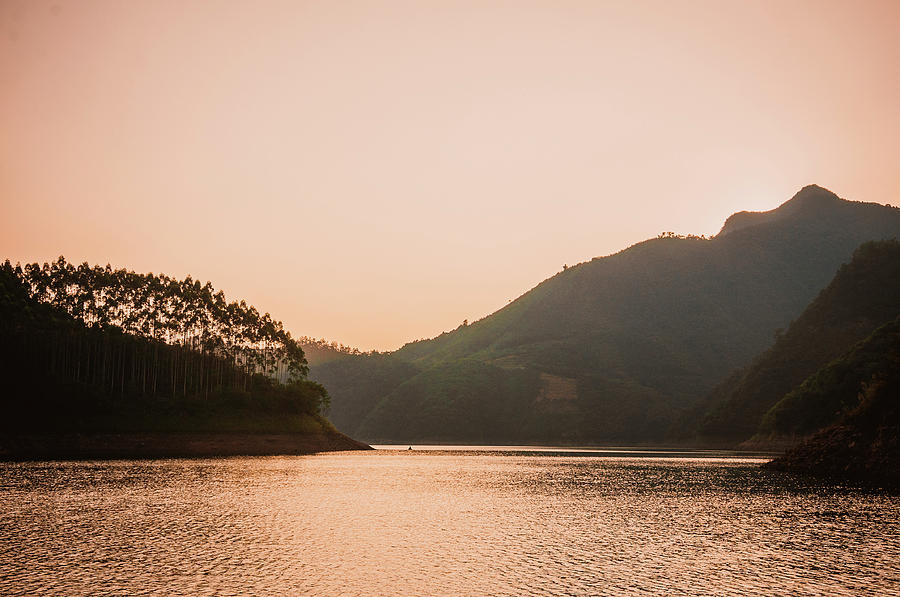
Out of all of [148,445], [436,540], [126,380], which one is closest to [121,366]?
[126,380]

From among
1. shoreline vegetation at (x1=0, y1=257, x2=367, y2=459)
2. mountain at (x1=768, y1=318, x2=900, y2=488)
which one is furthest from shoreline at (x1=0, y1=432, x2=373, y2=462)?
mountain at (x1=768, y1=318, x2=900, y2=488)

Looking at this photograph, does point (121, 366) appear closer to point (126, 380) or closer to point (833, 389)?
point (126, 380)

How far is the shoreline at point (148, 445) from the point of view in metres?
129

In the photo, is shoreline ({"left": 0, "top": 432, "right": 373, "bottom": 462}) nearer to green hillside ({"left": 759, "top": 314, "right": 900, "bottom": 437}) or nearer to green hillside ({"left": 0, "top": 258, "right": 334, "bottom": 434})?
green hillside ({"left": 0, "top": 258, "right": 334, "bottom": 434})

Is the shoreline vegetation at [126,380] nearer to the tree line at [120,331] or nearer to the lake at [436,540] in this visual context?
the tree line at [120,331]

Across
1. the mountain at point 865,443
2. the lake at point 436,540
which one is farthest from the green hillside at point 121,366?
the mountain at point 865,443

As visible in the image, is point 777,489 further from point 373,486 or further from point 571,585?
point 571,585

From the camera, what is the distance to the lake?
2984 cm

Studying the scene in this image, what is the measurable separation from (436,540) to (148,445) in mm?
126833

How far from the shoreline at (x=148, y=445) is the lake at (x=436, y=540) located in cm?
5878

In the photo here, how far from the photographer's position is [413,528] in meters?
48.0

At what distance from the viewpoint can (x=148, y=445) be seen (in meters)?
150

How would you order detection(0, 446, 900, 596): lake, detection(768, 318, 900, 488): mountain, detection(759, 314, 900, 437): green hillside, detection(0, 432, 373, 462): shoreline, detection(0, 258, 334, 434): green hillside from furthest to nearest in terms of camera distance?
detection(759, 314, 900, 437): green hillside
detection(0, 258, 334, 434): green hillside
detection(0, 432, 373, 462): shoreline
detection(768, 318, 900, 488): mountain
detection(0, 446, 900, 596): lake

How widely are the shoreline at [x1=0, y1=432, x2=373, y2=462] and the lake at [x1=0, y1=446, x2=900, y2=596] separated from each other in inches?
2314
